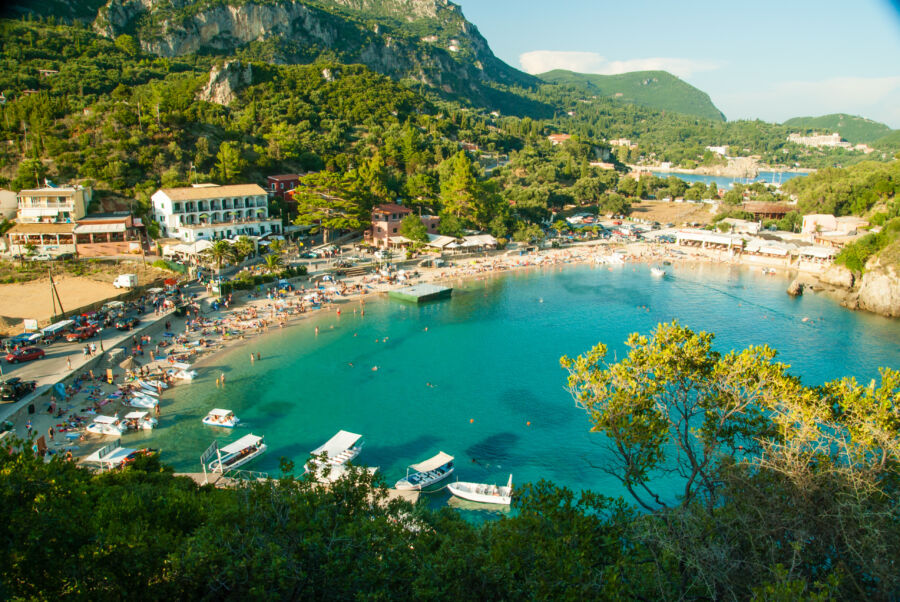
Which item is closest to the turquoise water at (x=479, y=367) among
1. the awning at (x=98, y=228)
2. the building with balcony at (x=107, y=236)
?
the building with balcony at (x=107, y=236)

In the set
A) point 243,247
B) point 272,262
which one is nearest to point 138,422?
point 272,262

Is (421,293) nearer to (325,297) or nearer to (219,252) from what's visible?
(325,297)

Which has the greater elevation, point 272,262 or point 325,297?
point 272,262

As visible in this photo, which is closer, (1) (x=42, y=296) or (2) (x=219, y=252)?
(1) (x=42, y=296)

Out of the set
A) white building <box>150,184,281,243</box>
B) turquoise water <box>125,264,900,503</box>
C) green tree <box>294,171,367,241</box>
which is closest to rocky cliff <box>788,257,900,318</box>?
turquoise water <box>125,264,900,503</box>

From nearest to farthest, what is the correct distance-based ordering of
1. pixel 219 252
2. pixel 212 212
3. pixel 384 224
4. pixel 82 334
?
pixel 82 334, pixel 219 252, pixel 212 212, pixel 384 224

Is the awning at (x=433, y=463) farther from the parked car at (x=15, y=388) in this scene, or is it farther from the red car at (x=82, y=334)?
the red car at (x=82, y=334)

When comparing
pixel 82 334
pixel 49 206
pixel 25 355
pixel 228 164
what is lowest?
pixel 25 355

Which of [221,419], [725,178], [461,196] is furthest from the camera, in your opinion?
[725,178]
